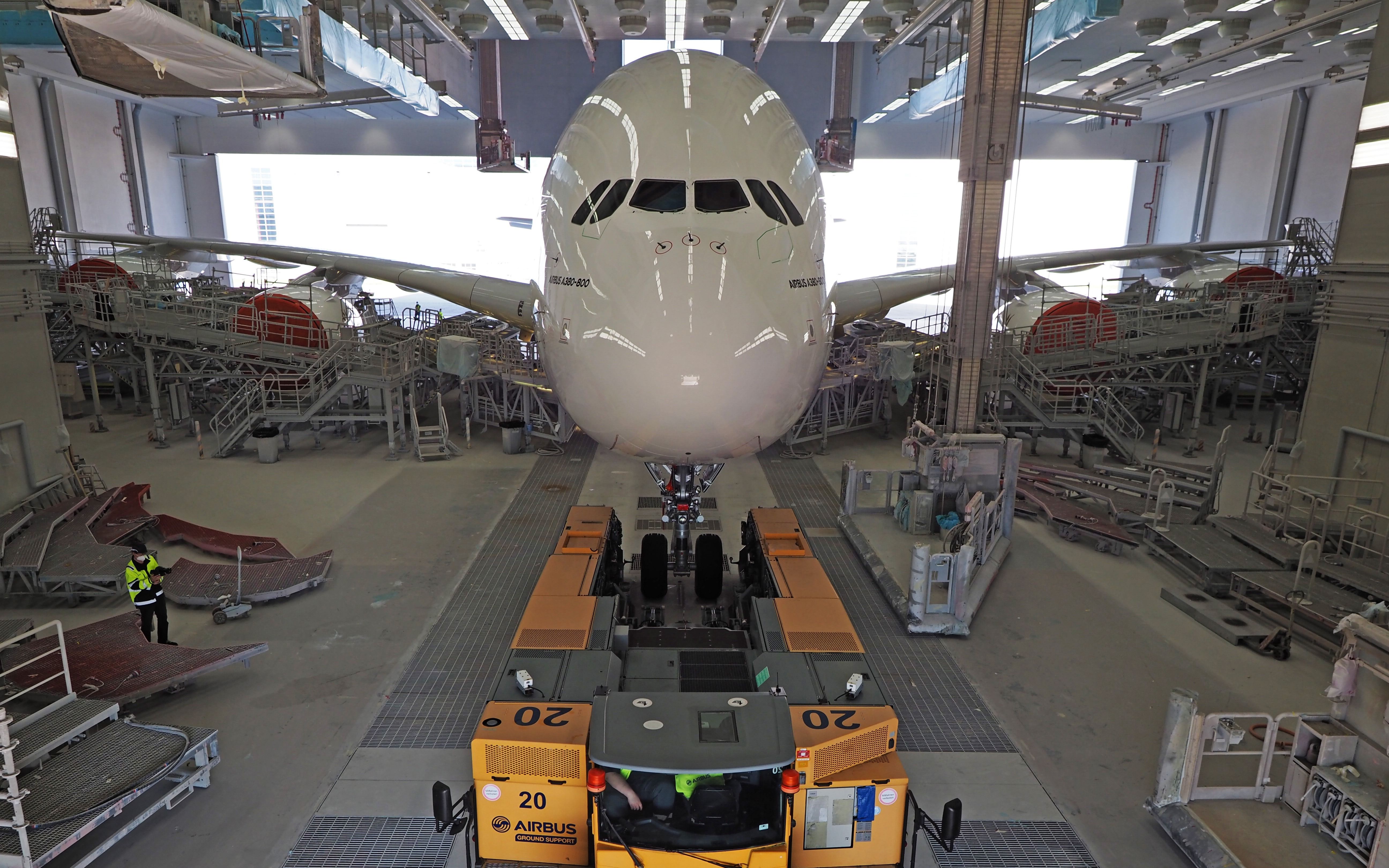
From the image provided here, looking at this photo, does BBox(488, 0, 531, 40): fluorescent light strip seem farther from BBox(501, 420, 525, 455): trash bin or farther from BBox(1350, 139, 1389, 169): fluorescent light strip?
BBox(1350, 139, 1389, 169): fluorescent light strip

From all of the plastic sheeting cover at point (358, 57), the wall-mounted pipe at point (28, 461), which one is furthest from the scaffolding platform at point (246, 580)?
the plastic sheeting cover at point (358, 57)

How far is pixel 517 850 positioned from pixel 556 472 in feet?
40.2

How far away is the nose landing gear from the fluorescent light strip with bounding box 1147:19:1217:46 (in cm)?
2033

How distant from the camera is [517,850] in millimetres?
6281

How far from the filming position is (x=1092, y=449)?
1922 cm

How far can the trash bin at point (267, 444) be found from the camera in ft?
60.7

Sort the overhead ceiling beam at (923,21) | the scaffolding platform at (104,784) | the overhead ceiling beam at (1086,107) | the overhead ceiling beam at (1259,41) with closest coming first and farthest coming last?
the scaffolding platform at (104,784), the overhead ceiling beam at (923,21), the overhead ceiling beam at (1259,41), the overhead ceiling beam at (1086,107)

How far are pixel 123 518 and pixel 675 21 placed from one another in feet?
50.7

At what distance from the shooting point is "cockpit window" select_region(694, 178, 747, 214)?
7.18m

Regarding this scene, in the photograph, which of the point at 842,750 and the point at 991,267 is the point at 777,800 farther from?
the point at 991,267

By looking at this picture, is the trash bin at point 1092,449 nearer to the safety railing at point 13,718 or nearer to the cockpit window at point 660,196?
the cockpit window at point 660,196

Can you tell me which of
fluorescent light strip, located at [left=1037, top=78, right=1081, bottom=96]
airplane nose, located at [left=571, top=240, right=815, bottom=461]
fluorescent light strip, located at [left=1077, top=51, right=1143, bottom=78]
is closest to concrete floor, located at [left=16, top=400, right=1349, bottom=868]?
airplane nose, located at [left=571, top=240, right=815, bottom=461]

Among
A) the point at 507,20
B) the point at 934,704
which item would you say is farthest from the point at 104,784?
the point at 507,20

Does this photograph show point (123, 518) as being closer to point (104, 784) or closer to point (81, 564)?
point (81, 564)
